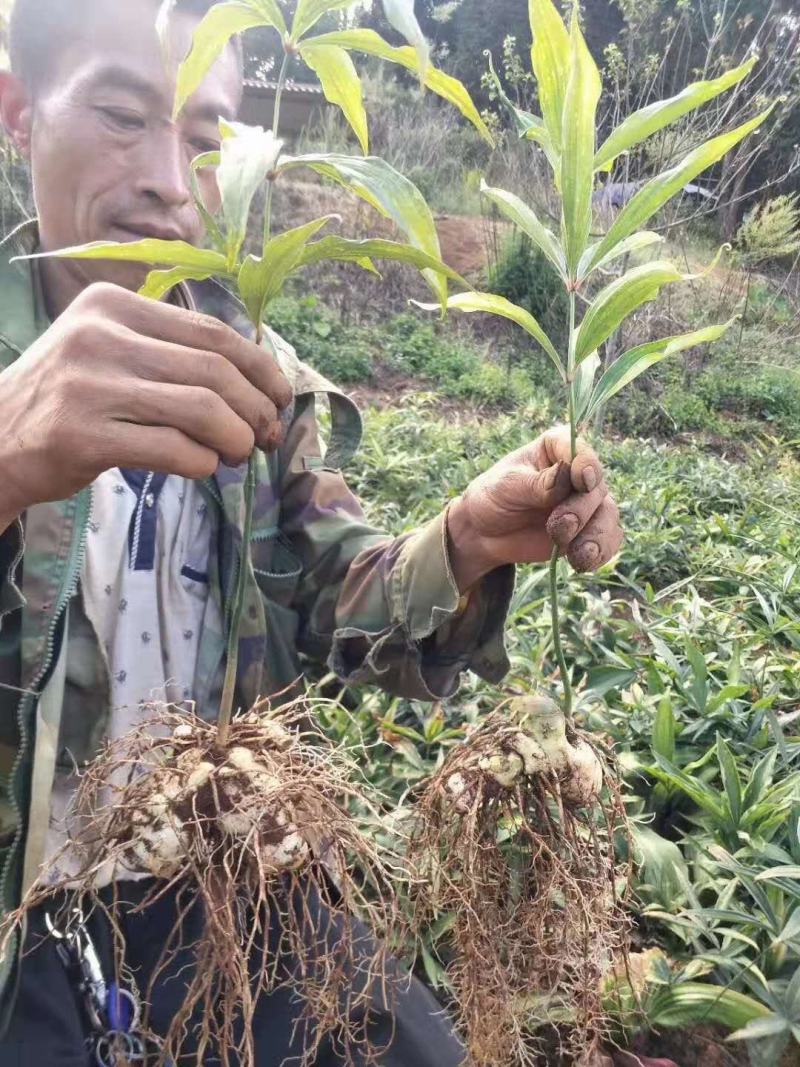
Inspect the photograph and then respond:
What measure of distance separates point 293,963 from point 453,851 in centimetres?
44

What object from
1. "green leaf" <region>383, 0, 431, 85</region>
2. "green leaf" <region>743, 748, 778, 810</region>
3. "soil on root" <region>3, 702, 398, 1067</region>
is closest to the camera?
"green leaf" <region>383, 0, 431, 85</region>

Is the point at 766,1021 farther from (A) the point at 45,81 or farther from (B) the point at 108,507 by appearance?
(A) the point at 45,81

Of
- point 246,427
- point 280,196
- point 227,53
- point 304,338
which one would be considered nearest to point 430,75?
point 246,427

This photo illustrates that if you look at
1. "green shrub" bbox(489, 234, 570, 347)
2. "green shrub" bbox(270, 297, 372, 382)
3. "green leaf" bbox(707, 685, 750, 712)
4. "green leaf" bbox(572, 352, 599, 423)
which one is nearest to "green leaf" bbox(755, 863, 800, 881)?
"green leaf" bbox(707, 685, 750, 712)

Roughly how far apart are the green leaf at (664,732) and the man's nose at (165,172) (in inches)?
52.3

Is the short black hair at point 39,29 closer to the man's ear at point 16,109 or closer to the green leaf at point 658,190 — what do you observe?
the man's ear at point 16,109

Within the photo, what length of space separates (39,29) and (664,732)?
1647 mm

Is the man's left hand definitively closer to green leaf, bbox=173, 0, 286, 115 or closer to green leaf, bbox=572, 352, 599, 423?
green leaf, bbox=572, 352, 599, 423

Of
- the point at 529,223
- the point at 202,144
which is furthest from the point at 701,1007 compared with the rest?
the point at 202,144

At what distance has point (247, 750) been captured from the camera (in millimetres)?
858

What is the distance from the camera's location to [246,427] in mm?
755

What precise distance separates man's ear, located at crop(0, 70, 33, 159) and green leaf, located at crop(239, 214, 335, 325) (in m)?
0.73

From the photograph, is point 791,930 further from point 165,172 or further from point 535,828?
point 165,172

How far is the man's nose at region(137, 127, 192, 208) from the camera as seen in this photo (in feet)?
3.49
